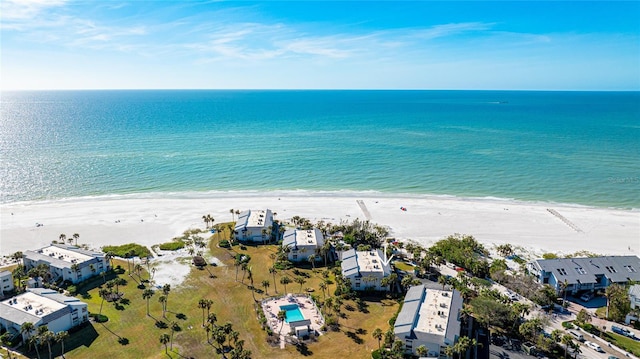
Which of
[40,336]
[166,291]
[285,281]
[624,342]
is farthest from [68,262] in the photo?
[624,342]

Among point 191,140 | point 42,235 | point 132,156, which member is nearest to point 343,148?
point 191,140

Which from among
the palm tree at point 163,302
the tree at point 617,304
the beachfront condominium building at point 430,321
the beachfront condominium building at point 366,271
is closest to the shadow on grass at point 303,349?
the beachfront condominium building at point 430,321

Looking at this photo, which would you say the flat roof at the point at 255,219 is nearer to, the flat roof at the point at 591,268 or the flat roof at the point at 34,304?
the flat roof at the point at 34,304

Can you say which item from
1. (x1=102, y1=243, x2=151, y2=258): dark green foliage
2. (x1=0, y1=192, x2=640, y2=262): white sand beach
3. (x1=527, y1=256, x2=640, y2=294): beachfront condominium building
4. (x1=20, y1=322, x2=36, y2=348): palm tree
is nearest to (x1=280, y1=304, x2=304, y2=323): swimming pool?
(x1=20, y1=322, x2=36, y2=348): palm tree

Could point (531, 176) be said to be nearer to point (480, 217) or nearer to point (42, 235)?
point (480, 217)

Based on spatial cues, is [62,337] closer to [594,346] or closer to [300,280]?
[300,280]
